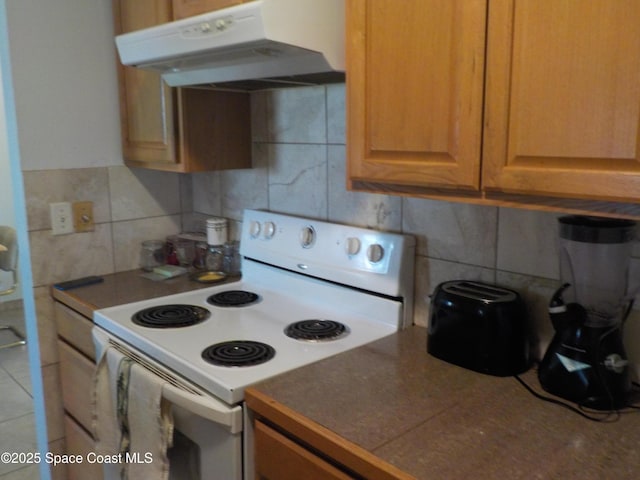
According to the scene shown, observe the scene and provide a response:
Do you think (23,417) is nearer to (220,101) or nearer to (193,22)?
(220,101)

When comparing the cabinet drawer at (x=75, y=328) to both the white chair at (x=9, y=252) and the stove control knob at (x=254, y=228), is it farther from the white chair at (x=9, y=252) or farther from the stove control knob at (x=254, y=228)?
the white chair at (x=9, y=252)

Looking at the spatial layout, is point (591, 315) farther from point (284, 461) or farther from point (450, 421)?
point (284, 461)

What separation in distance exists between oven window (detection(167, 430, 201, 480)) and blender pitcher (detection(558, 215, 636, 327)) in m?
0.95

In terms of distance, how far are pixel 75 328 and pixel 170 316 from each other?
0.45 metres

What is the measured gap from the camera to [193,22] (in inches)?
49.8

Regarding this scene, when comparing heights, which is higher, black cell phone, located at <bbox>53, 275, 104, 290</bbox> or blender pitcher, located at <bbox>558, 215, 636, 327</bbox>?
blender pitcher, located at <bbox>558, 215, 636, 327</bbox>

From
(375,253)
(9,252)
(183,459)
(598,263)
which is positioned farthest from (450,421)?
(9,252)

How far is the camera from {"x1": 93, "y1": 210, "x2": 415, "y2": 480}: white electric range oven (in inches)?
48.0

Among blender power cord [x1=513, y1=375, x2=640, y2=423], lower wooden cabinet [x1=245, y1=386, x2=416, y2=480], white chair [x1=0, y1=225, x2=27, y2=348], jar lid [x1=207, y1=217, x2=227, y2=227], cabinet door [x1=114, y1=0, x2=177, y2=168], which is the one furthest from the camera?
white chair [x1=0, y1=225, x2=27, y2=348]

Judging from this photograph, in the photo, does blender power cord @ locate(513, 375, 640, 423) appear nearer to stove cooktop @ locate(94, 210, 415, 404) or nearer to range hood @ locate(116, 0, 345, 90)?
stove cooktop @ locate(94, 210, 415, 404)

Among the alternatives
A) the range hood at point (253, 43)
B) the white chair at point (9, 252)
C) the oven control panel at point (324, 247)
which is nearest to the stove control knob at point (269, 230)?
the oven control panel at point (324, 247)

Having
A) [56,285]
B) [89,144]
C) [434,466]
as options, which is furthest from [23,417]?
[434,466]

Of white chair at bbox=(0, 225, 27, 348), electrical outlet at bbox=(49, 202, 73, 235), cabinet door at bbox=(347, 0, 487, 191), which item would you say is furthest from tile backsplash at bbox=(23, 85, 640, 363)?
white chair at bbox=(0, 225, 27, 348)

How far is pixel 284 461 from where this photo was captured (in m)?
1.09
